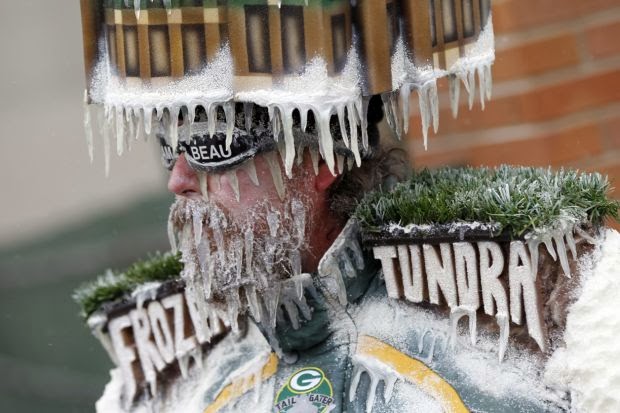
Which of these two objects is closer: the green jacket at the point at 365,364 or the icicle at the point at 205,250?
the green jacket at the point at 365,364

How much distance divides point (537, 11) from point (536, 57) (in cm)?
10

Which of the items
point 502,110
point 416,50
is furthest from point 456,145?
point 416,50

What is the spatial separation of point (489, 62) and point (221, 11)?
0.51 metres

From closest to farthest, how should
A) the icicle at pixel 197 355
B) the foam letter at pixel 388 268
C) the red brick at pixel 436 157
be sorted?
the foam letter at pixel 388 268 < the icicle at pixel 197 355 < the red brick at pixel 436 157

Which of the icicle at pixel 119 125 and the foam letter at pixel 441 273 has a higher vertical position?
the icicle at pixel 119 125

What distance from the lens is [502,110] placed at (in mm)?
2316

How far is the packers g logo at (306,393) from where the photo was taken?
66.6 inches

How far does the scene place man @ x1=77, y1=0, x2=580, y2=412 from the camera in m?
1.49

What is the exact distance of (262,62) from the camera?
148cm

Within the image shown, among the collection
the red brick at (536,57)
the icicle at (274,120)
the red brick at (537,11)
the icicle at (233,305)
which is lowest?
the icicle at (233,305)

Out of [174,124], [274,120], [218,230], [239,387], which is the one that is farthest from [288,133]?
[239,387]

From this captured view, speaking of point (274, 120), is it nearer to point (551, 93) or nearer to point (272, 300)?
point (272, 300)

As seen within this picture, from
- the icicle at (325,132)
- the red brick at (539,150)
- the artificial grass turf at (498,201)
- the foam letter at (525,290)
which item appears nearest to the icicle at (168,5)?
the icicle at (325,132)

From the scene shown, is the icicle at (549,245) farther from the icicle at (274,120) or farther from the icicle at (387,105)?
the icicle at (274,120)
